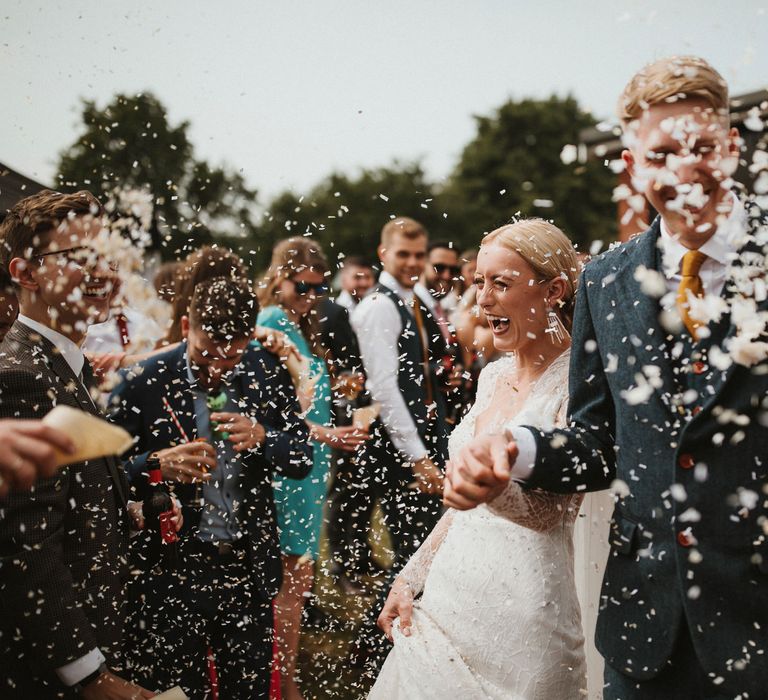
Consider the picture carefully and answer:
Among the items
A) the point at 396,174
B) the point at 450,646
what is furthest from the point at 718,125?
the point at 396,174

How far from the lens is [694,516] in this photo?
2072mm

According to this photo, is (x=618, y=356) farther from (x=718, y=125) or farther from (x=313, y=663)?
(x=313, y=663)

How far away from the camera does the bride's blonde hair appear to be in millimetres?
3037

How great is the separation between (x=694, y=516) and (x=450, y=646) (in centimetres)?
113

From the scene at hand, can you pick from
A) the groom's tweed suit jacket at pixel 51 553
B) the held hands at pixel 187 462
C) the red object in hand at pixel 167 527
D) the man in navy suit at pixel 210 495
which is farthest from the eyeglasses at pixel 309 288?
the groom's tweed suit jacket at pixel 51 553

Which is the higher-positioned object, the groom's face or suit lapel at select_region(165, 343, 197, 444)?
suit lapel at select_region(165, 343, 197, 444)

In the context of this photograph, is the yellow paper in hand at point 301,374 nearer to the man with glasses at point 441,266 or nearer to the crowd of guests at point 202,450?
the crowd of guests at point 202,450

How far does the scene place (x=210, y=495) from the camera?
3803 mm

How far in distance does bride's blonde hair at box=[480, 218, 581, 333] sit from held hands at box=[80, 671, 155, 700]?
202 cm

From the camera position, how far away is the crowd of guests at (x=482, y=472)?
2.08m

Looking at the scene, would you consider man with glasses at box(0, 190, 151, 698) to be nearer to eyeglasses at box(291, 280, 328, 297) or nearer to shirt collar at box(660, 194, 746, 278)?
shirt collar at box(660, 194, 746, 278)

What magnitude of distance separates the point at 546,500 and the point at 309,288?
3.12 m

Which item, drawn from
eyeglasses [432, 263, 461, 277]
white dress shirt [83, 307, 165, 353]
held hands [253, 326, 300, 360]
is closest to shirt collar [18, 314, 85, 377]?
held hands [253, 326, 300, 360]

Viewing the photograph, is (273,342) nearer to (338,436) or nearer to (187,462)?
(338,436)
